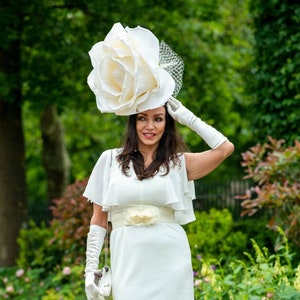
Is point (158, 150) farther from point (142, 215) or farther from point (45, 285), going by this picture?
point (45, 285)

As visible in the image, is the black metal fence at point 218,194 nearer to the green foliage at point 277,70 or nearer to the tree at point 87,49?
the tree at point 87,49

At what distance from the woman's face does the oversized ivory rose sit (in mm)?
70

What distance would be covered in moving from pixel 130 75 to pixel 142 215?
746mm

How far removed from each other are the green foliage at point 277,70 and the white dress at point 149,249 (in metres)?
4.04

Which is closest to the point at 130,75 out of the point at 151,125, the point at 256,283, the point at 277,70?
the point at 151,125

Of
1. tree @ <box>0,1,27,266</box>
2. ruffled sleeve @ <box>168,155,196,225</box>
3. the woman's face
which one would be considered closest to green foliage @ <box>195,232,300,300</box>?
ruffled sleeve @ <box>168,155,196,225</box>

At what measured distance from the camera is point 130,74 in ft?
15.1

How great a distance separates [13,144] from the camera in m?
11.5

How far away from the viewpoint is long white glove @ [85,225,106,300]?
4.55 meters

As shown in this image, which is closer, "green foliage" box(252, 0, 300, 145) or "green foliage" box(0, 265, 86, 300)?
"green foliage" box(0, 265, 86, 300)

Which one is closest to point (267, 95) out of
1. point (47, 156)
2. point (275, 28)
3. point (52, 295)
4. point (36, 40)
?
point (275, 28)

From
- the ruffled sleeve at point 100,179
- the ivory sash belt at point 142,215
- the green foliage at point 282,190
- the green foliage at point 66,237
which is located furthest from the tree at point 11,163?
the ivory sash belt at point 142,215

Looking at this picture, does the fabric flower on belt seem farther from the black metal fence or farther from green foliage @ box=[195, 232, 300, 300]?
the black metal fence

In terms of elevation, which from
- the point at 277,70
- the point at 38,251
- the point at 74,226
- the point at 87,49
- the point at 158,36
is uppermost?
the point at 158,36
